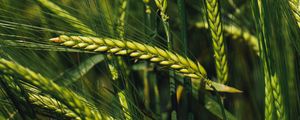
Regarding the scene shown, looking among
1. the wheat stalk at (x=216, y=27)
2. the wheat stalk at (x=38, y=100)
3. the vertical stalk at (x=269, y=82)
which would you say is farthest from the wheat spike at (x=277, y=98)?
the wheat stalk at (x=38, y=100)

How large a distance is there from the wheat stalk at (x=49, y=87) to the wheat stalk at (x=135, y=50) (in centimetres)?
8

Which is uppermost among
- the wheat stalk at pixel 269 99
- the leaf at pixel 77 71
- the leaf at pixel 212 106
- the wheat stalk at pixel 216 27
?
the wheat stalk at pixel 216 27

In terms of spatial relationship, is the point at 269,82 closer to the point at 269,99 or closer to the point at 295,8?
the point at 269,99

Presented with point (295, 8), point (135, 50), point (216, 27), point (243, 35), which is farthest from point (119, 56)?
point (243, 35)

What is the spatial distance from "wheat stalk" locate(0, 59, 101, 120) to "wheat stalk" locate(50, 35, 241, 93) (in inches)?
3.3

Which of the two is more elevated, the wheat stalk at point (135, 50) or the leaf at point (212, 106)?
the wheat stalk at point (135, 50)

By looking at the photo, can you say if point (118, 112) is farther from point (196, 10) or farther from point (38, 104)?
point (196, 10)

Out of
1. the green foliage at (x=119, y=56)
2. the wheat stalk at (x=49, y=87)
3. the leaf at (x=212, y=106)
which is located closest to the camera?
the wheat stalk at (x=49, y=87)

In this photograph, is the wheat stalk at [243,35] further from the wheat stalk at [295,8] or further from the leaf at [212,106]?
the wheat stalk at [295,8]

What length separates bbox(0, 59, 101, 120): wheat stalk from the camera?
71 centimetres

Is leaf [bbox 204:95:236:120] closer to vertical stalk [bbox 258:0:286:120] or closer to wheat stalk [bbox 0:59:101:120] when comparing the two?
vertical stalk [bbox 258:0:286:120]

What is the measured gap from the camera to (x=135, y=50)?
0.84 m

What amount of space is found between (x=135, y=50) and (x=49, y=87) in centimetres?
16

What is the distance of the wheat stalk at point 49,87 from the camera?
71 cm
